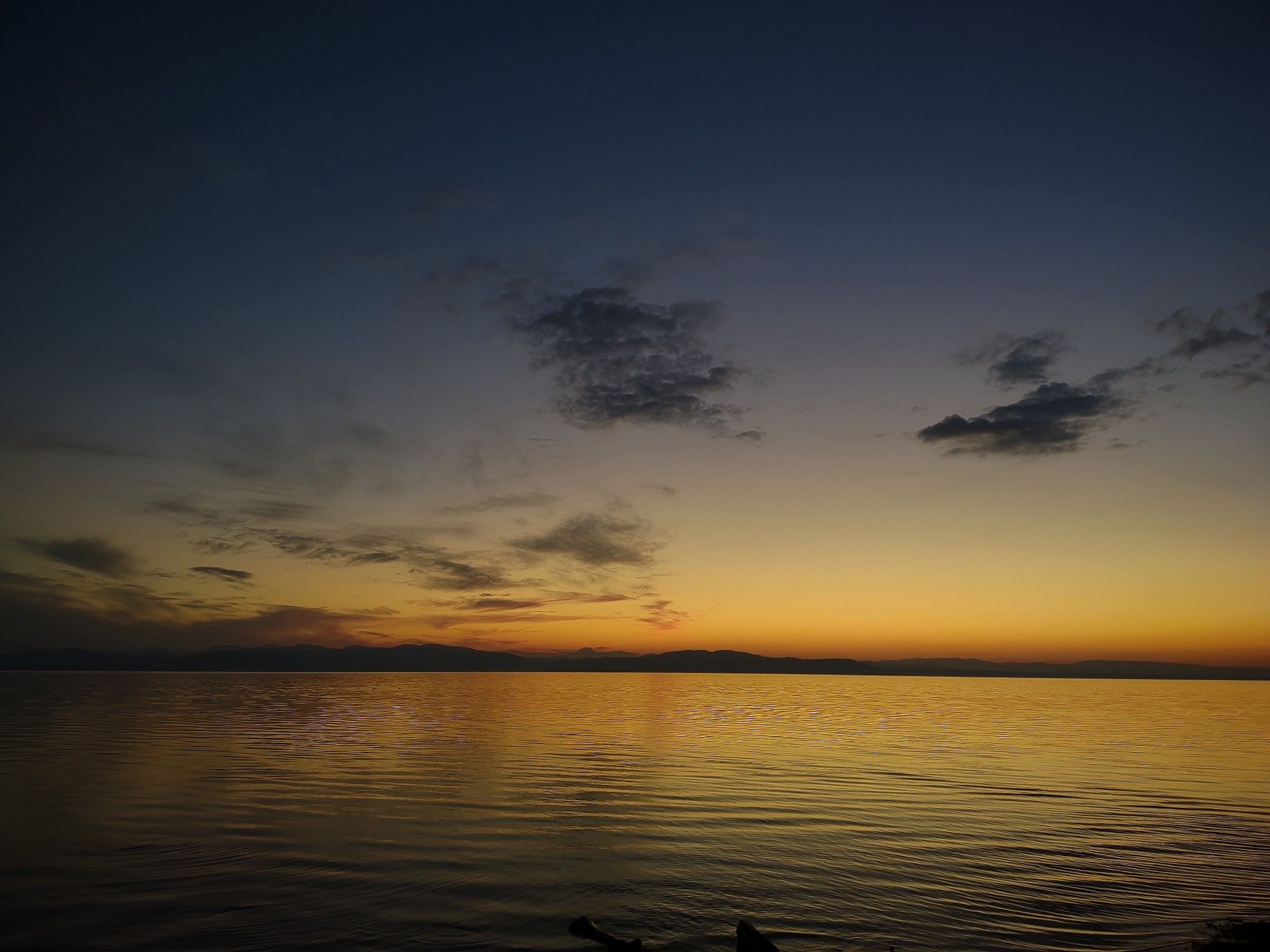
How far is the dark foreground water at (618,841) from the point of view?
49.7 ft

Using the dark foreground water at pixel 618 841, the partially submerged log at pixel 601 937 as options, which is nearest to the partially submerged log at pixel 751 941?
the partially submerged log at pixel 601 937

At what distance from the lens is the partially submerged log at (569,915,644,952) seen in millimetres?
12531

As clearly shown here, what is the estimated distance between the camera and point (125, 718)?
63.9m

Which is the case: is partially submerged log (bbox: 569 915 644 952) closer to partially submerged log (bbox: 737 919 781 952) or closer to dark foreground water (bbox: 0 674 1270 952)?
dark foreground water (bbox: 0 674 1270 952)

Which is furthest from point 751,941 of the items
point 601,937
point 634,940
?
point 601,937

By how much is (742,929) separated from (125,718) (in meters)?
71.1

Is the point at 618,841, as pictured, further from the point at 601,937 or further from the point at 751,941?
the point at 751,941

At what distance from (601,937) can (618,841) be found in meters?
9.88

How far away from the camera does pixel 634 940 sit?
12.3 meters

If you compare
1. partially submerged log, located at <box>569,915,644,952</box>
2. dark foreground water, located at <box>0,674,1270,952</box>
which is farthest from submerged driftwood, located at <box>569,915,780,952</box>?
dark foreground water, located at <box>0,674,1270,952</box>

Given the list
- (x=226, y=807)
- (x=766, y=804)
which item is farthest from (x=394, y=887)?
(x=766, y=804)

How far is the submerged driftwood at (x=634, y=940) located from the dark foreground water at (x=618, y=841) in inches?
62.5

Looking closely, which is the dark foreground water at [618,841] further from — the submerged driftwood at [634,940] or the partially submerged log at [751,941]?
the partially submerged log at [751,941]

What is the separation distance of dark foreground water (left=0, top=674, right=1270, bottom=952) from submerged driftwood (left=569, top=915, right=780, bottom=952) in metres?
1.59
